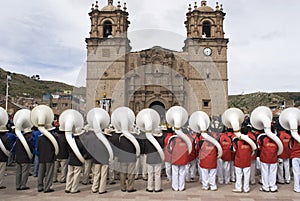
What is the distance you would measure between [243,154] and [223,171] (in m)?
1.40

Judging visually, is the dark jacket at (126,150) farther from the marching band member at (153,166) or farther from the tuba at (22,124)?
the tuba at (22,124)

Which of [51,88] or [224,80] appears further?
[51,88]

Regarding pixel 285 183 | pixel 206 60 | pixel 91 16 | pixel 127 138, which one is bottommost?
pixel 285 183

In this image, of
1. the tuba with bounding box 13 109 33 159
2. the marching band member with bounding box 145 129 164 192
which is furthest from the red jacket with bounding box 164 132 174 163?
the tuba with bounding box 13 109 33 159

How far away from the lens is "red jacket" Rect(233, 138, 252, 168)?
23.5 feet

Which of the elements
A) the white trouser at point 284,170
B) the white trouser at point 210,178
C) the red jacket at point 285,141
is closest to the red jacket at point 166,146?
the white trouser at point 210,178

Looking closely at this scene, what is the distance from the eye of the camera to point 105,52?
106 ft

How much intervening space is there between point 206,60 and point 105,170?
2650 centimetres

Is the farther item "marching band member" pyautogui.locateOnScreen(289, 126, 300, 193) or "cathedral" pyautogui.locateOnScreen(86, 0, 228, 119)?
"cathedral" pyautogui.locateOnScreen(86, 0, 228, 119)

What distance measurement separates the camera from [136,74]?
32500 millimetres

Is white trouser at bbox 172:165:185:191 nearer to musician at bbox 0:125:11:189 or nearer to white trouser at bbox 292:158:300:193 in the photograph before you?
white trouser at bbox 292:158:300:193

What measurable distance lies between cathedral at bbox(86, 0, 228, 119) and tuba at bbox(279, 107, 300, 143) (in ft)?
78.6

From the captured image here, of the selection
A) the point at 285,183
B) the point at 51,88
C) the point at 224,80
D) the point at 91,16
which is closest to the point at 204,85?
the point at 224,80

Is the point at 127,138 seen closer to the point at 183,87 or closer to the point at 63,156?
the point at 63,156
